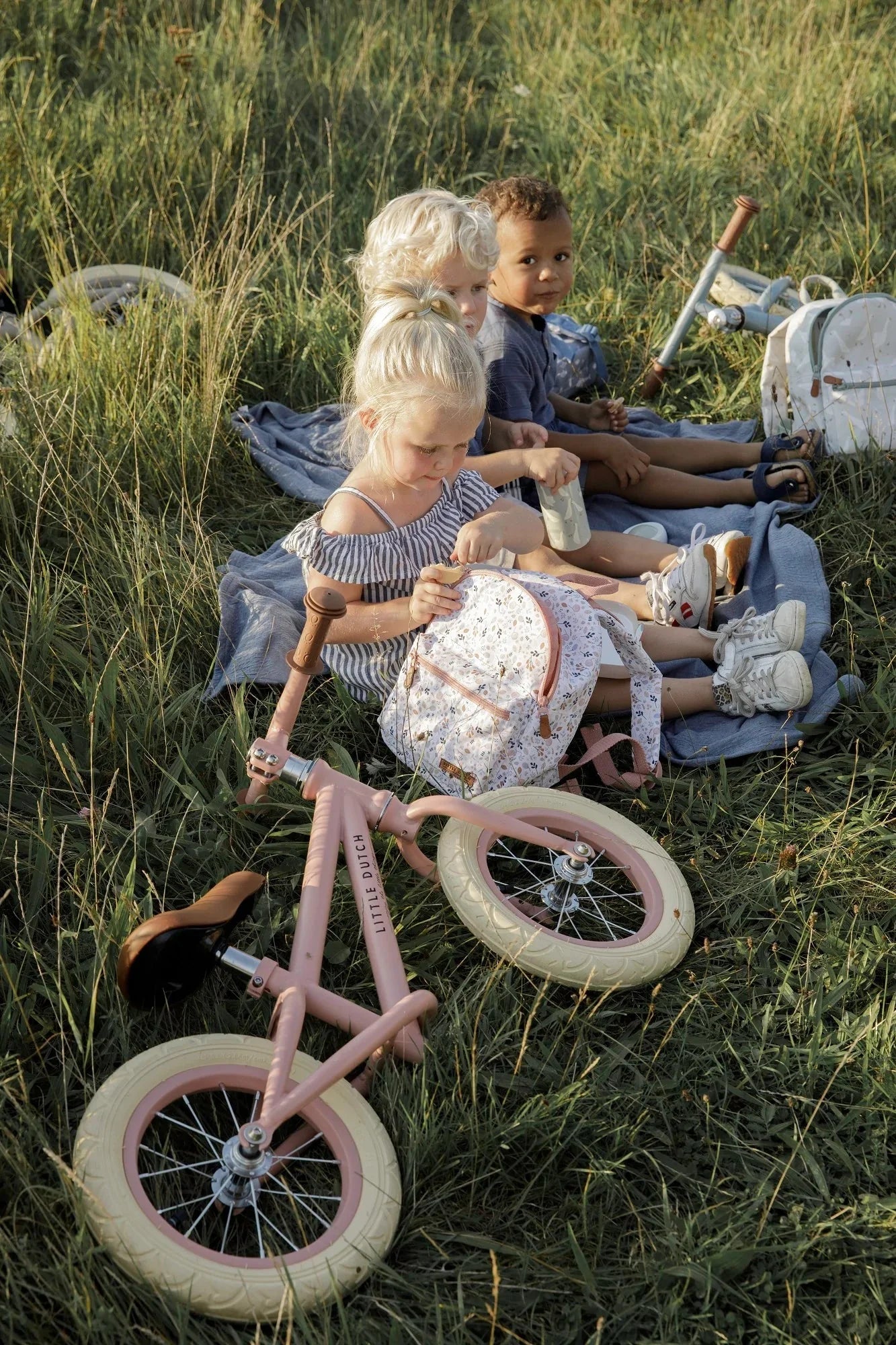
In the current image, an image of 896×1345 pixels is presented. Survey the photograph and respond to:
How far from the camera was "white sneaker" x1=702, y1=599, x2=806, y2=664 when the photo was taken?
327cm

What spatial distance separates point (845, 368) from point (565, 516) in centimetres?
134

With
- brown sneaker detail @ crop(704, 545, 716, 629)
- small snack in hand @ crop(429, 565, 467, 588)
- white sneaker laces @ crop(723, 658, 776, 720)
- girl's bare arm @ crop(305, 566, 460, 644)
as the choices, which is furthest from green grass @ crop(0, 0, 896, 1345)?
small snack in hand @ crop(429, 565, 467, 588)

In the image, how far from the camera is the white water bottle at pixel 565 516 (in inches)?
140

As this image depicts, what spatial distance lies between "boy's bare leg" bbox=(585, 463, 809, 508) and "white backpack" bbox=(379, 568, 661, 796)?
1.31 meters

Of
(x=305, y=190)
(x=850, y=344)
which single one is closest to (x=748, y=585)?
(x=850, y=344)

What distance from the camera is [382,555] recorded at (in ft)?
9.92

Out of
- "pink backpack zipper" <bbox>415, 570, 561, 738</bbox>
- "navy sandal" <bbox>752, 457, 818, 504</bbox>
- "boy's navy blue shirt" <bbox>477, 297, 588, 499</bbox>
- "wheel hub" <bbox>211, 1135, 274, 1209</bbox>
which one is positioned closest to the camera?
"wheel hub" <bbox>211, 1135, 274, 1209</bbox>

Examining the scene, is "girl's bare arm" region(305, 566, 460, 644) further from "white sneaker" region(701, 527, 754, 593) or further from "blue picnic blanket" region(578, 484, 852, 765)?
"white sneaker" region(701, 527, 754, 593)

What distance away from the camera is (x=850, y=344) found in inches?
165

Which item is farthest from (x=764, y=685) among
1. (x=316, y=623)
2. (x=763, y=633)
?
(x=316, y=623)

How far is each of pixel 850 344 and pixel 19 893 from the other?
329 centimetres

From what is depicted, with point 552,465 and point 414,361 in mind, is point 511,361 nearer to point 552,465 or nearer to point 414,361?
point 552,465

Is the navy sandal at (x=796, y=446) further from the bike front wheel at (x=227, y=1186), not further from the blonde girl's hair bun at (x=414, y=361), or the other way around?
the bike front wheel at (x=227, y=1186)

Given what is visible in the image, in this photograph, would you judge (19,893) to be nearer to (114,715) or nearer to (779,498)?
(114,715)
